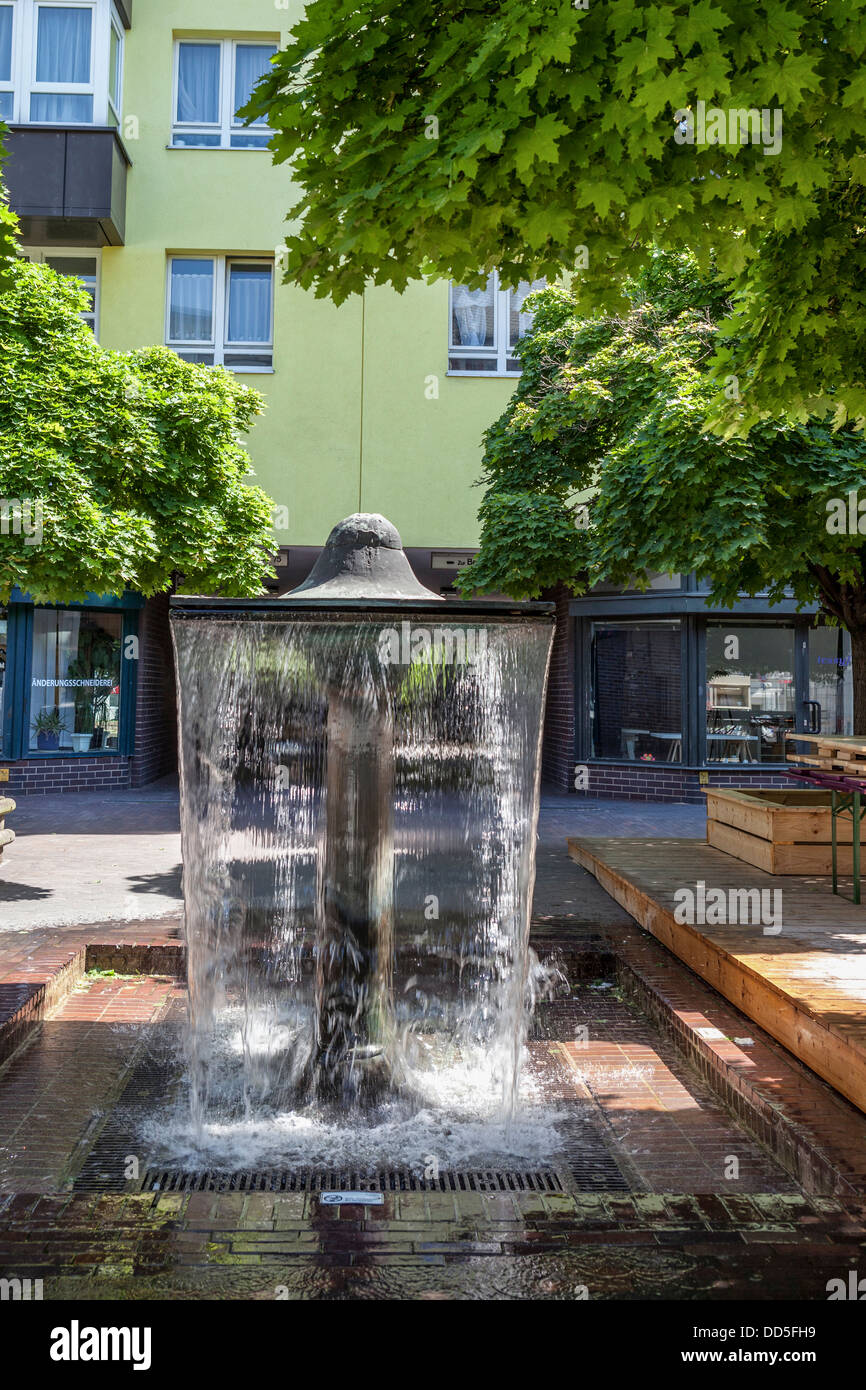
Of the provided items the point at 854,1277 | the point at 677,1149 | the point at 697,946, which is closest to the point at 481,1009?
the point at 697,946

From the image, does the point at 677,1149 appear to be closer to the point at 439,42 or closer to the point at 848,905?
the point at 848,905

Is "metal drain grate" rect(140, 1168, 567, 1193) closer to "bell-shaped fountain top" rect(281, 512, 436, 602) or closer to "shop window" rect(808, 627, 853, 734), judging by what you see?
"bell-shaped fountain top" rect(281, 512, 436, 602)

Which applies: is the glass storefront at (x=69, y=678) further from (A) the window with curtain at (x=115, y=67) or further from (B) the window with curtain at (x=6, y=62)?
(A) the window with curtain at (x=115, y=67)

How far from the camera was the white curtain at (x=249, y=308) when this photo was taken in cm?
1717

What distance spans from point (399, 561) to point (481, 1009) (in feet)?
8.84

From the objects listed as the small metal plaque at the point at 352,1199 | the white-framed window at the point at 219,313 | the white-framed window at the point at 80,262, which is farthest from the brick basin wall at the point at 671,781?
the small metal plaque at the point at 352,1199

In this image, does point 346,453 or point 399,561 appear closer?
point 399,561

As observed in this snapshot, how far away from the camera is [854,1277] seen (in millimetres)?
3072

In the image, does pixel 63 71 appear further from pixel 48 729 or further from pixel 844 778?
pixel 844 778

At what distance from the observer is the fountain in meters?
4.32

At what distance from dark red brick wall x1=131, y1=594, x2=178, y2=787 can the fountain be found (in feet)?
39.8

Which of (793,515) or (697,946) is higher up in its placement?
(793,515)

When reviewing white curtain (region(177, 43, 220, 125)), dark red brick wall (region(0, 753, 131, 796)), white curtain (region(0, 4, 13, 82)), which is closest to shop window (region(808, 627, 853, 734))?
dark red brick wall (region(0, 753, 131, 796))

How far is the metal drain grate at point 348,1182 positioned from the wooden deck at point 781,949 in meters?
1.34
